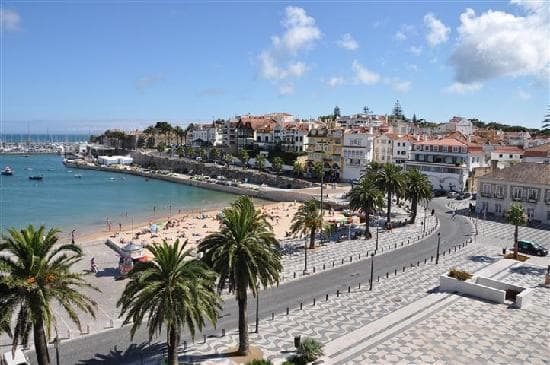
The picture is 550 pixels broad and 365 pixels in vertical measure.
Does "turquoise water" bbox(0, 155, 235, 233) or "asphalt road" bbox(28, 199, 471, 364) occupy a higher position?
"asphalt road" bbox(28, 199, 471, 364)

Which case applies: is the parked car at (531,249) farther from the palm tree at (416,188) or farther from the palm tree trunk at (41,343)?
the palm tree trunk at (41,343)

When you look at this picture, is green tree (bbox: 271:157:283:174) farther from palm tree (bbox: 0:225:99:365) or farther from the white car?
palm tree (bbox: 0:225:99:365)

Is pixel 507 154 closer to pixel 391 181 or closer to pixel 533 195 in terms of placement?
pixel 533 195

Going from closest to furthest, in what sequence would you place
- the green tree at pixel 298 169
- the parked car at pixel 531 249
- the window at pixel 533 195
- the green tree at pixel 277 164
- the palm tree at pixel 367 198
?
the parked car at pixel 531 249 < the palm tree at pixel 367 198 < the window at pixel 533 195 < the green tree at pixel 298 169 < the green tree at pixel 277 164

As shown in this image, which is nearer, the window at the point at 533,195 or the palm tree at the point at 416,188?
the palm tree at the point at 416,188

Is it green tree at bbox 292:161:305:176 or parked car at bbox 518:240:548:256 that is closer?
parked car at bbox 518:240:548:256

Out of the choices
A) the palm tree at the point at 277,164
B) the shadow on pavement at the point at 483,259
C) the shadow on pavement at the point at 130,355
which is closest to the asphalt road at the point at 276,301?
the shadow on pavement at the point at 130,355

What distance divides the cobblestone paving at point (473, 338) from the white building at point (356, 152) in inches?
2779

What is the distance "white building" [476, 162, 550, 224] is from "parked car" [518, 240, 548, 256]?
15.6m

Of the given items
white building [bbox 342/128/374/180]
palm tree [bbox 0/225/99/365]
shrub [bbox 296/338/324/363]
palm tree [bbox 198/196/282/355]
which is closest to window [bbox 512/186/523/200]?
white building [bbox 342/128/374/180]

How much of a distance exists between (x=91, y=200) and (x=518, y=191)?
7524 centimetres

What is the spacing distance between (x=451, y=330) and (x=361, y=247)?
2033 cm

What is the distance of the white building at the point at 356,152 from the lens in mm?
99188

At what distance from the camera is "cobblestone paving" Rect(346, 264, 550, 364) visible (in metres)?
21.8
